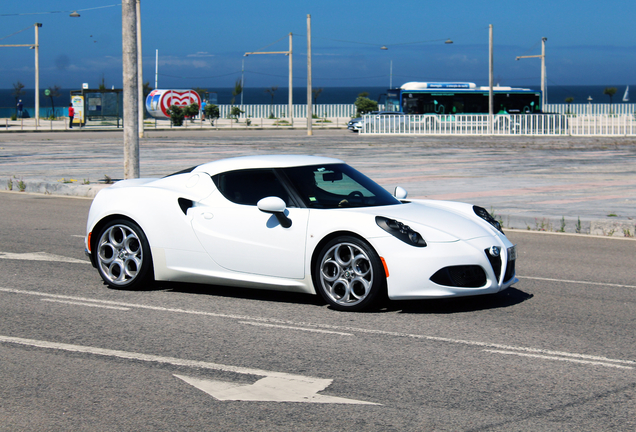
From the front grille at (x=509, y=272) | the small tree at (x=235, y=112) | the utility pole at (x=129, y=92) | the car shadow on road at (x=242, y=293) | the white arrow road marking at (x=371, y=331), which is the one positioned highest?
the small tree at (x=235, y=112)

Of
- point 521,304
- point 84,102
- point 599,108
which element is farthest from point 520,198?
point 599,108

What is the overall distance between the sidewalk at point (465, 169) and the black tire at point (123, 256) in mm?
6667

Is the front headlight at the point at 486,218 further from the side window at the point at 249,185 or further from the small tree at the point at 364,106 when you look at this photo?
the small tree at the point at 364,106

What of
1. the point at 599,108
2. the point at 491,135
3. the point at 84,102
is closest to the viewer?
the point at 491,135

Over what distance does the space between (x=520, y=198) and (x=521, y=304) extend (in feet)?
27.4

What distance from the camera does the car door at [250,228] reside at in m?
6.86

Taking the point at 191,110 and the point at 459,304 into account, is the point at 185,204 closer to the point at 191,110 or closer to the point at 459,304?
the point at 459,304

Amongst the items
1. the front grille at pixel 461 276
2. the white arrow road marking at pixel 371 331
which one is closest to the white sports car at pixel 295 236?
the front grille at pixel 461 276

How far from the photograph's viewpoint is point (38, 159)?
84.7 feet

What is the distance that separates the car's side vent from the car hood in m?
1.67

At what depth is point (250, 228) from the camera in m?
7.04

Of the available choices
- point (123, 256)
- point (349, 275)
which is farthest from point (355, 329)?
point (123, 256)

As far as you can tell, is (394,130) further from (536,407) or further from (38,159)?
(536,407)

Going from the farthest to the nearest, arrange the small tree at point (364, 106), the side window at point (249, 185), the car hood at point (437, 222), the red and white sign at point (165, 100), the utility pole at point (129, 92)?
1. the small tree at point (364, 106)
2. the red and white sign at point (165, 100)
3. the utility pole at point (129, 92)
4. the side window at point (249, 185)
5. the car hood at point (437, 222)
